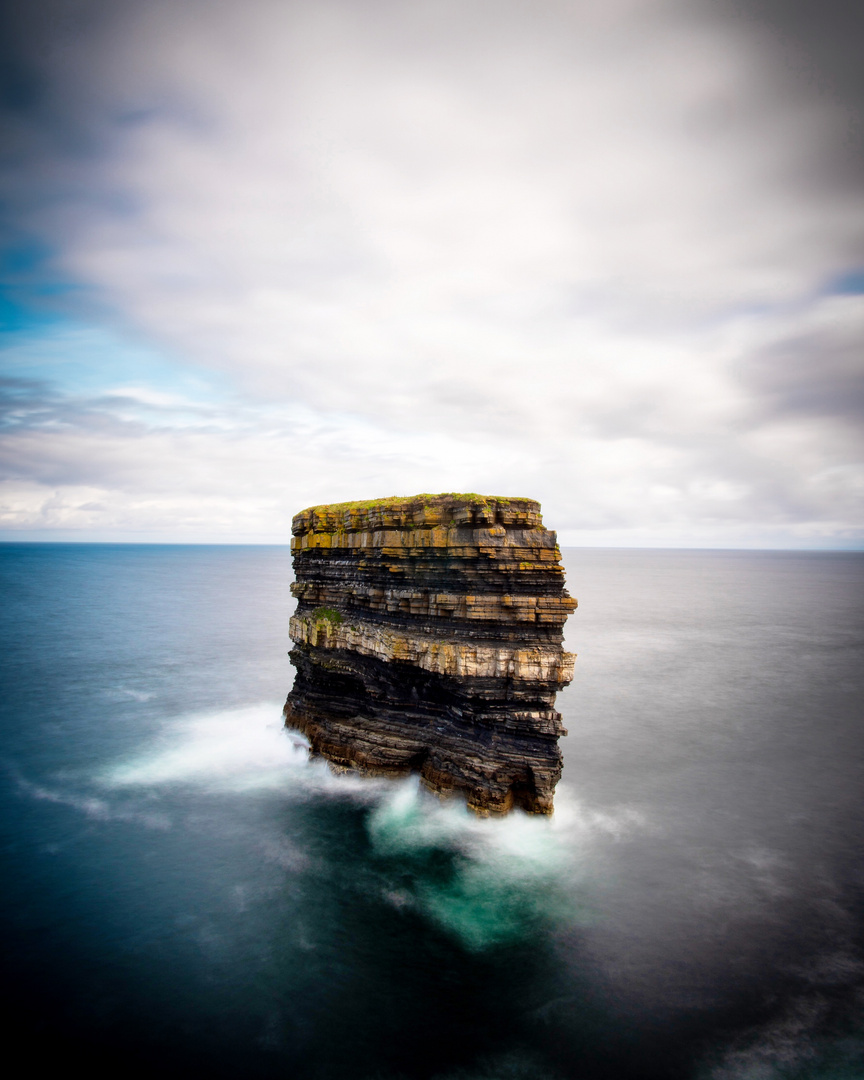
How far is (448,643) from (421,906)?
30.6 feet

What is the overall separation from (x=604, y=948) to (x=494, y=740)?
7.92 metres

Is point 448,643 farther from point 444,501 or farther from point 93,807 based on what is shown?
point 93,807

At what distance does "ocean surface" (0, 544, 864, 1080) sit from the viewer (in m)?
14.5

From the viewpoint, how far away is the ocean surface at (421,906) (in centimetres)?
1452

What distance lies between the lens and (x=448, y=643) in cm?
2336

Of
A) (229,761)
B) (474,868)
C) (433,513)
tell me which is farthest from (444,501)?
(229,761)

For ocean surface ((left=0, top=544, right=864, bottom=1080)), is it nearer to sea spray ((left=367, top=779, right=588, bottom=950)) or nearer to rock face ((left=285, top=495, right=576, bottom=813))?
sea spray ((left=367, top=779, right=588, bottom=950))

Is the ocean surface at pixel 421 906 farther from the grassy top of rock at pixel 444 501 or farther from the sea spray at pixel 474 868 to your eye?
the grassy top of rock at pixel 444 501

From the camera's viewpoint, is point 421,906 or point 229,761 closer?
point 421,906

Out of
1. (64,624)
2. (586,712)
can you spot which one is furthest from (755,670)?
(64,624)

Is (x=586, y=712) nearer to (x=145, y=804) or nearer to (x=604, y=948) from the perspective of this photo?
(x=604, y=948)

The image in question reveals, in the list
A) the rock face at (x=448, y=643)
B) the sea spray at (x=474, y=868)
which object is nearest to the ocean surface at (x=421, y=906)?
the sea spray at (x=474, y=868)

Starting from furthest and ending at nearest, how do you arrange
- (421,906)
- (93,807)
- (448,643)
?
1. (93,807)
2. (448,643)
3. (421,906)

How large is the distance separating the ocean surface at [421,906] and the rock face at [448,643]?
2.06 m
